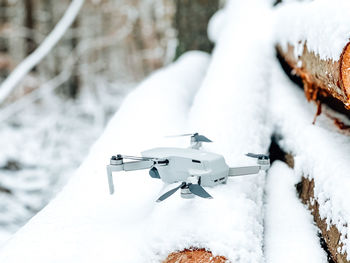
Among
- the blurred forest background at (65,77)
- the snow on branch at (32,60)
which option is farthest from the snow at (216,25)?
the blurred forest background at (65,77)

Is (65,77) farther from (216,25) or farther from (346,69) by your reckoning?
(346,69)

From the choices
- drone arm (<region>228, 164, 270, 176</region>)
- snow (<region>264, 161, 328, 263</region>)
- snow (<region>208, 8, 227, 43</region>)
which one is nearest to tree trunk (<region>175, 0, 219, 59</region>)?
snow (<region>208, 8, 227, 43</region>)

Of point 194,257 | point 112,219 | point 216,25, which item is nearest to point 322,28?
point 194,257

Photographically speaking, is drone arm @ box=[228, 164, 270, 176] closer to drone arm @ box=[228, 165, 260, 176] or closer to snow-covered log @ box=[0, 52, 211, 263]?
drone arm @ box=[228, 165, 260, 176]

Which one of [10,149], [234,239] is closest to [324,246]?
[234,239]

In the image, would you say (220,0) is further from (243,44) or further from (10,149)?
(10,149)
